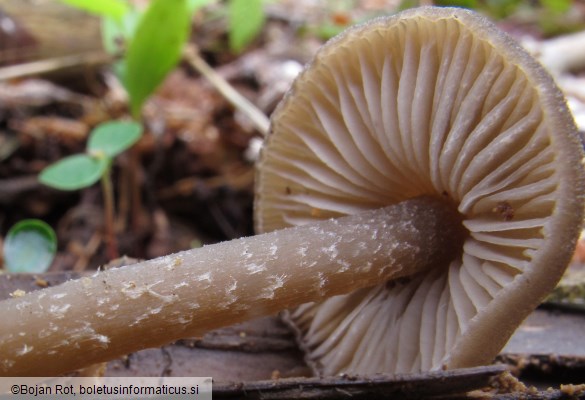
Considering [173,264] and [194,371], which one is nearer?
[173,264]

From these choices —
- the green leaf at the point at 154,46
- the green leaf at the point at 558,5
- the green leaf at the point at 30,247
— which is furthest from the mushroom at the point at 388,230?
the green leaf at the point at 558,5

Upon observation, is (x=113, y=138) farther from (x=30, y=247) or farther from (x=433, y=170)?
(x=433, y=170)

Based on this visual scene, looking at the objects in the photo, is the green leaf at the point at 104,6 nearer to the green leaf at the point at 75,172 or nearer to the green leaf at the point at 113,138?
the green leaf at the point at 113,138

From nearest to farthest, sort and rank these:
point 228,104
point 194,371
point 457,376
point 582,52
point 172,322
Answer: point 457,376
point 172,322
point 194,371
point 228,104
point 582,52

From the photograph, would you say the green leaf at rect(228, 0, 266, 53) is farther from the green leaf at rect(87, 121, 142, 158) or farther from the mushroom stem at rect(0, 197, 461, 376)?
the mushroom stem at rect(0, 197, 461, 376)

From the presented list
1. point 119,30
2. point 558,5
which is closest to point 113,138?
point 119,30

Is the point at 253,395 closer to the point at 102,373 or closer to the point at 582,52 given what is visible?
the point at 102,373

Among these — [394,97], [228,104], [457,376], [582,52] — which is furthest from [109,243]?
[582,52]

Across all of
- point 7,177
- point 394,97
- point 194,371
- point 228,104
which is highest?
point 228,104
